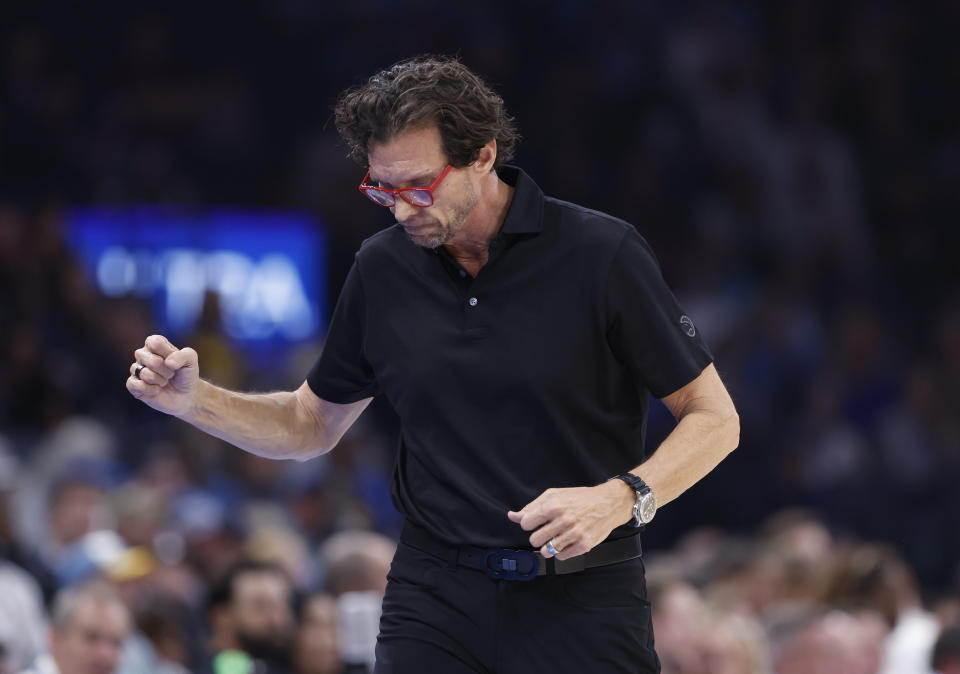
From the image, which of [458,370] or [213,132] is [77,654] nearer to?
[458,370]

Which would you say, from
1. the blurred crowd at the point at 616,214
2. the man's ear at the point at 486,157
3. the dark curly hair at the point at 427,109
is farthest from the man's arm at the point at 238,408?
the blurred crowd at the point at 616,214

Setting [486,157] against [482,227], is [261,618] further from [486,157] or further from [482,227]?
[486,157]

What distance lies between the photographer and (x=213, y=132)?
36.3 ft

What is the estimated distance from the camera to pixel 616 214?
452 inches

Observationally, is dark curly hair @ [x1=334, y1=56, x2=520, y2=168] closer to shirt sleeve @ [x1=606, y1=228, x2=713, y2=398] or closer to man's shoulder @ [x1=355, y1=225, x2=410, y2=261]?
man's shoulder @ [x1=355, y1=225, x2=410, y2=261]

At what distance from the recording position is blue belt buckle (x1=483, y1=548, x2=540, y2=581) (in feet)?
10.4

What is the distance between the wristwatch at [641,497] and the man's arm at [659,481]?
0.01 metres

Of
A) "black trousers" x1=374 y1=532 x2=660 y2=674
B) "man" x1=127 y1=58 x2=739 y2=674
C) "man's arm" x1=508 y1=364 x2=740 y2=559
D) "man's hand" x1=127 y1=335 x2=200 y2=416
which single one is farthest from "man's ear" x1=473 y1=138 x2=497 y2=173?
"black trousers" x1=374 y1=532 x2=660 y2=674

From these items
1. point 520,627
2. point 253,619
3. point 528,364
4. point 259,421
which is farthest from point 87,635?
point 528,364

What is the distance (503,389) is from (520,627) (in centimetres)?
50

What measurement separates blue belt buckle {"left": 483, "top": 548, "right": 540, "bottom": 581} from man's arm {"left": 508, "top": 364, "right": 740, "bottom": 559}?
0.06 meters

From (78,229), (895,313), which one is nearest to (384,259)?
(78,229)

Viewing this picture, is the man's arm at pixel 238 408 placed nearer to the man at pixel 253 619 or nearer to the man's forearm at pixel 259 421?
the man's forearm at pixel 259 421

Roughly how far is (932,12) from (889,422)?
384cm
